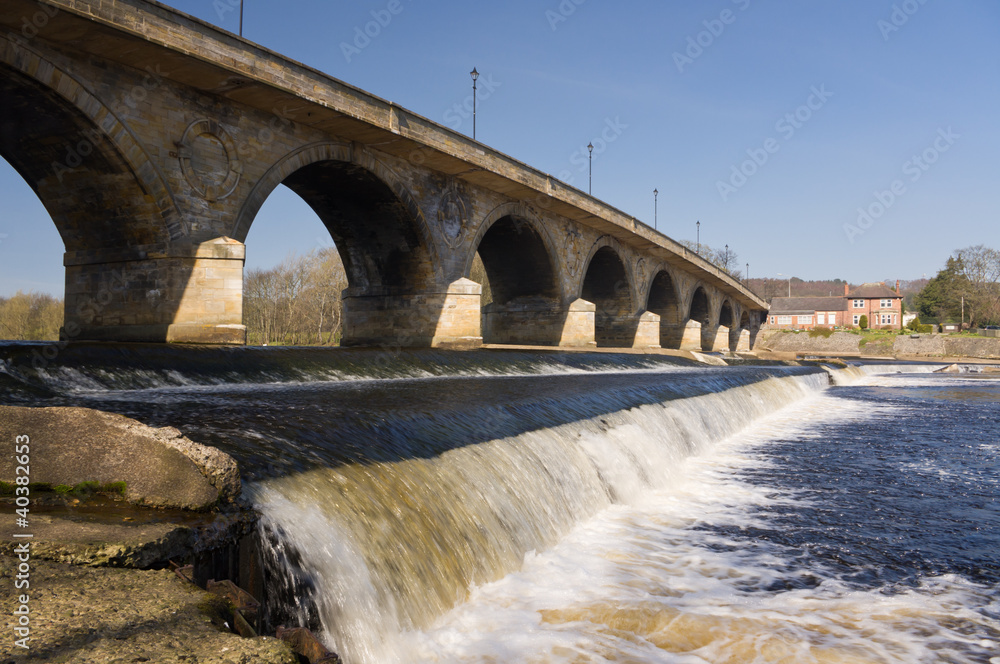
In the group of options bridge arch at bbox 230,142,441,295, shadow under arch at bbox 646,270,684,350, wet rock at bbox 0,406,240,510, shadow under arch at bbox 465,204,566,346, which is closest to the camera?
wet rock at bbox 0,406,240,510

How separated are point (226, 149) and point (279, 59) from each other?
2.21m

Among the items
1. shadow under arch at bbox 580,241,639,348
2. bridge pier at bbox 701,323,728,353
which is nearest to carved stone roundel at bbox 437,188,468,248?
shadow under arch at bbox 580,241,639,348

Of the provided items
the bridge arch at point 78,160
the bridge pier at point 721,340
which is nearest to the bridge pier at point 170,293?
the bridge arch at point 78,160

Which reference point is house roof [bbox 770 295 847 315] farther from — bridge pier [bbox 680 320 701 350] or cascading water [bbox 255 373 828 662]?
cascading water [bbox 255 373 828 662]

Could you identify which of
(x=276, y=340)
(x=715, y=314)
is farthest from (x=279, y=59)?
(x=715, y=314)

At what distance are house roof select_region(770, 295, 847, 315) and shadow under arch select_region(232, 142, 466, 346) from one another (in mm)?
88647

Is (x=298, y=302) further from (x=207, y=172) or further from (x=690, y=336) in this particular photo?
(x=207, y=172)

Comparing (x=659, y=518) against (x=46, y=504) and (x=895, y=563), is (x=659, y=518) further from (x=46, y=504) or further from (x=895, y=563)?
(x=46, y=504)

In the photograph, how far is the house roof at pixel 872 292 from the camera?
312ft

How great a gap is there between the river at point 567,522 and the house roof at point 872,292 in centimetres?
9653

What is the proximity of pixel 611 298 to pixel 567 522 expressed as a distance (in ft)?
108

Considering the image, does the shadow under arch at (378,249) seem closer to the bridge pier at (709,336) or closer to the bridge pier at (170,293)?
the bridge pier at (170,293)

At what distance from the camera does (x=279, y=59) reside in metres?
14.5

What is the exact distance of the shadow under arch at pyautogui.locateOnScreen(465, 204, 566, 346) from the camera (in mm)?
28188
